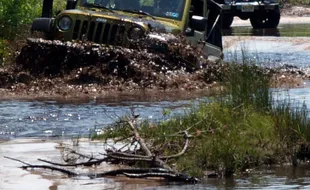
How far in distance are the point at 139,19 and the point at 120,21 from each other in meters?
0.40

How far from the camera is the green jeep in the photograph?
583 inches

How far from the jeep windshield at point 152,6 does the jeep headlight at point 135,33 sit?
66 centimetres

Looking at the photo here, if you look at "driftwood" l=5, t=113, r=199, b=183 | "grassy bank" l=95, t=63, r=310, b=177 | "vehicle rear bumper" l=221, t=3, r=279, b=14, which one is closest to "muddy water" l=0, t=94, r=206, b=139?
"grassy bank" l=95, t=63, r=310, b=177

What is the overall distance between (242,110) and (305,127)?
788 mm

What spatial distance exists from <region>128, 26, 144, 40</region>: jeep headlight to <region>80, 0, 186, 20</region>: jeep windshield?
66 cm

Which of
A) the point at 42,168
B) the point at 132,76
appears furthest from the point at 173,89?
the point at 42,168

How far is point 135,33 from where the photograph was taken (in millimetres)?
14789

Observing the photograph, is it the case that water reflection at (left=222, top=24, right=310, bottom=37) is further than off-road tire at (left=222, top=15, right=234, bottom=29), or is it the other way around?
off-road tire at (left=222, top=15, right=234, bottom=29)

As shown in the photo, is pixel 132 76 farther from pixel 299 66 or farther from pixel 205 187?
pixel 205 187

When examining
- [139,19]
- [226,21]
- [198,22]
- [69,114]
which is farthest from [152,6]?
[226,21]

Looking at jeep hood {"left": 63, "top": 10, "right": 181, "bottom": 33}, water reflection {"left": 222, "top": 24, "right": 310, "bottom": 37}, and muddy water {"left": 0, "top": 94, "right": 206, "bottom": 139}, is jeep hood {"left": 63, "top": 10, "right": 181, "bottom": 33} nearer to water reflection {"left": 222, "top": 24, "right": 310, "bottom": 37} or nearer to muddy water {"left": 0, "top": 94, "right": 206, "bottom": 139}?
muddy water {"left": 0, "top": 94, "right": 206, "bottom": 139}

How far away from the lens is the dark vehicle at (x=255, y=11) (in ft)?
102

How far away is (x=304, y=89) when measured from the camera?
15258 millimetres

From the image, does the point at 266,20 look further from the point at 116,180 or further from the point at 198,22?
the point at 116,180
